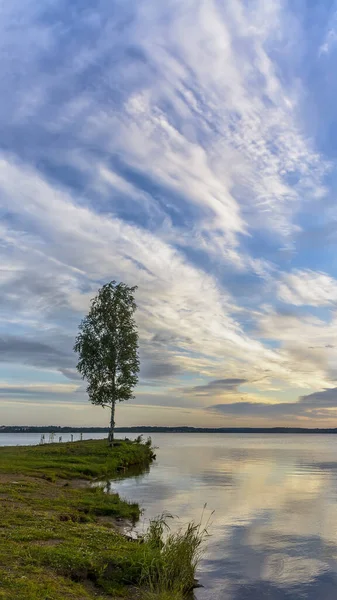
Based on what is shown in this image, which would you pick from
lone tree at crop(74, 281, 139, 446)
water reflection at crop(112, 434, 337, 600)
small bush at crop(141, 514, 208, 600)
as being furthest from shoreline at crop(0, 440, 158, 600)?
lone tree at crop(74, 281, 139, 446)

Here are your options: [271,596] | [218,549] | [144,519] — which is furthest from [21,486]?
[271,596]

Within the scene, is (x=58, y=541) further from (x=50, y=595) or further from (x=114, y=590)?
(x=50, y=595)

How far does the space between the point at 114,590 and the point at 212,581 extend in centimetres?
482

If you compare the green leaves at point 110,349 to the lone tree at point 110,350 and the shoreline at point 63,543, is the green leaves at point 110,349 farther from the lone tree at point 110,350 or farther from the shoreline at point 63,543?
the shoreline at point 63,543

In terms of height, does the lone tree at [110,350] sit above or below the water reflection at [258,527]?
above

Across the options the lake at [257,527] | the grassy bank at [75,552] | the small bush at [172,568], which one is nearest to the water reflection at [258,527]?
the lake at [257,527]

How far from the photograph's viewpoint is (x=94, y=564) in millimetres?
15375

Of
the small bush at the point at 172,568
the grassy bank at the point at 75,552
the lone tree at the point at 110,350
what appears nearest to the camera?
the grassy bank at the point at 75,552

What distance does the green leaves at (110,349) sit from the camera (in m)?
69.6

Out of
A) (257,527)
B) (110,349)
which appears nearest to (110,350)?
(110,349)

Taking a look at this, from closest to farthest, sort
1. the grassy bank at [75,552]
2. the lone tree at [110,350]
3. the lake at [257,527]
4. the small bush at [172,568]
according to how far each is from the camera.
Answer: the grassy bank at [75,552], the small bush at [172,568], the lake at [257,527], the lone tree at [110,350]

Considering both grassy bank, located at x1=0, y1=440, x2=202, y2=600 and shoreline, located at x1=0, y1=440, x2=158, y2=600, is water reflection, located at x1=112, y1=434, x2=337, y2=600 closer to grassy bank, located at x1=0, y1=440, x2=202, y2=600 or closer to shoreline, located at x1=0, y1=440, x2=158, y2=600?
grassy bank, located at x1=0, y1=440, x2=202, y2=600

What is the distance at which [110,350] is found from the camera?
228ft

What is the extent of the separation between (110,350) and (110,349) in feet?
0.47
